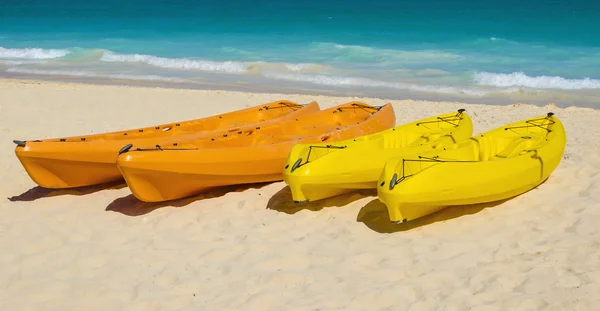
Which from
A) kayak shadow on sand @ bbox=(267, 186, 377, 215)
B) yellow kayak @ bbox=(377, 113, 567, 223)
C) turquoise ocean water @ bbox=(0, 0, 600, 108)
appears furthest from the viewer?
turquoise ocean water @ bbox=(0, 0, 600, 108)

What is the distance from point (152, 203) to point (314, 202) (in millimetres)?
1511

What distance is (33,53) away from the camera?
797 inches

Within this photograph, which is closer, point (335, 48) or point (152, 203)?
point (152, 203)

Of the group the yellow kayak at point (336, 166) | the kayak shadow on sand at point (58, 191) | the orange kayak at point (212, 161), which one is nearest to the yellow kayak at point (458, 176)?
the yellow kayak at point (336, 166)

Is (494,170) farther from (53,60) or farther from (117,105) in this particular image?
(53,60)

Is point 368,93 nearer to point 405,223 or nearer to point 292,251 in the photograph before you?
point 405,223

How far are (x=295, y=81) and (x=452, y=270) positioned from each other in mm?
10701

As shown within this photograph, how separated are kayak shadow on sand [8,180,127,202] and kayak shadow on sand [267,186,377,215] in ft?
5.56

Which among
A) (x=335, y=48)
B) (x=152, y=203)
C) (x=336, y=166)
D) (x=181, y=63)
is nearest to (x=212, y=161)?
(x=152, y=203)

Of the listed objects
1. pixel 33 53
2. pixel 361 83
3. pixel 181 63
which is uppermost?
pixel 33 53

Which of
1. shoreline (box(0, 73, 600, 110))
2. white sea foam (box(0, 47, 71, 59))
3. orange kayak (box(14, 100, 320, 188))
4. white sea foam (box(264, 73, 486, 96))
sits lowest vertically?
orange kayak (box(14, 100, 320, 188))

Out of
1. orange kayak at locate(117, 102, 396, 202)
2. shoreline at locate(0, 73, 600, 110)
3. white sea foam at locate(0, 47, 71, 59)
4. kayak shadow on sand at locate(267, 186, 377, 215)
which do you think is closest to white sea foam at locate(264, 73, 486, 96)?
shoreline at locate(0, 73, 600, 110)

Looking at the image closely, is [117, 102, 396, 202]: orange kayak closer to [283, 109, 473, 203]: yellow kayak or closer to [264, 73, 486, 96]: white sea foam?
[283, 109, 473, 203]: yellow kayak

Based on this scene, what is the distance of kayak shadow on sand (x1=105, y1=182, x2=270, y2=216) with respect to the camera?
608cm
